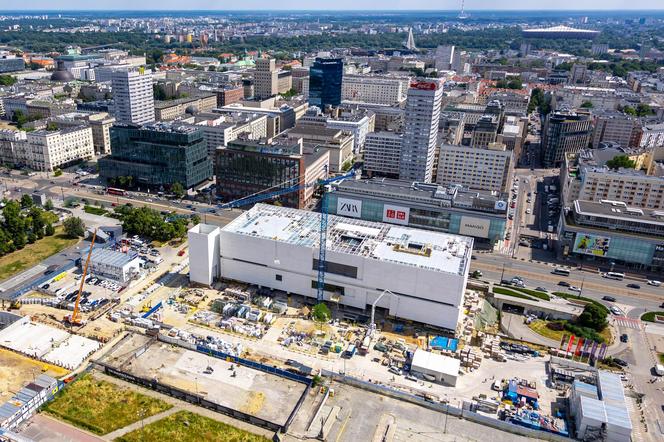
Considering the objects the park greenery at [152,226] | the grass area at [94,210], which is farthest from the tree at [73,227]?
the grass area at [94,210]

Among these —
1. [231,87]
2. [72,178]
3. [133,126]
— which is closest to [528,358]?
[133,126]

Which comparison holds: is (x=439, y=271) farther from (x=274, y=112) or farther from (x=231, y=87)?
(x=231, y=87)

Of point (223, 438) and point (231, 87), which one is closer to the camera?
point (223, 438)

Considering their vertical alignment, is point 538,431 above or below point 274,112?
below

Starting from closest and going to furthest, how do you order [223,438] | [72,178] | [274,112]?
1. [223,438]
2. [72,178]
3. [274,112]

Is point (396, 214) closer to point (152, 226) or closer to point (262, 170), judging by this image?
point (262, 170)

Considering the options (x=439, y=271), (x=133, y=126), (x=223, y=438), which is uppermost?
(x=133, y=126)

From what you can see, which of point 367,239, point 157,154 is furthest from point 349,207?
point 157,154
